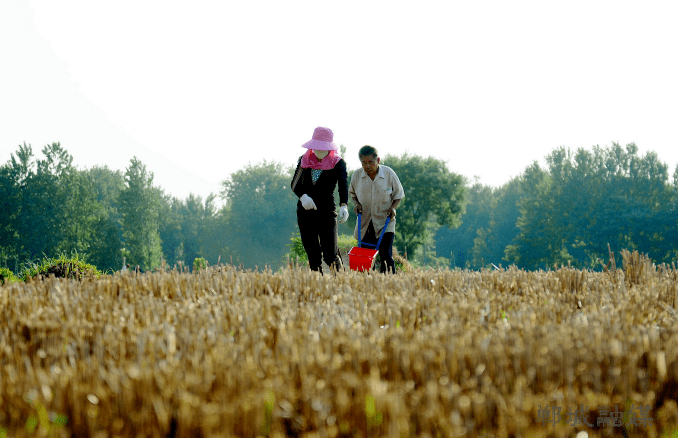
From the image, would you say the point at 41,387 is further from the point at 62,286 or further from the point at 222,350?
the point at 62,286

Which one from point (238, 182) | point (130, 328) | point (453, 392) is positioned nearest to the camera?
point (453, 392)

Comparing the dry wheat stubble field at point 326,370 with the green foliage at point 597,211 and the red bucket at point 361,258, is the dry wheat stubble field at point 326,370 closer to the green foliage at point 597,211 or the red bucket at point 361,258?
the red bucket at point 361,258

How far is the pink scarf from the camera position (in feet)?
23.1

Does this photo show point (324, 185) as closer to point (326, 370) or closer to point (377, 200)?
point (377, 200)

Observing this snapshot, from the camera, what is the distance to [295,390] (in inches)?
61.3

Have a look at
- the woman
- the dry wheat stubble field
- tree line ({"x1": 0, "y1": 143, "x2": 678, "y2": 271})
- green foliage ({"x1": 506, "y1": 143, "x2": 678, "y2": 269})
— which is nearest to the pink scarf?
the woman

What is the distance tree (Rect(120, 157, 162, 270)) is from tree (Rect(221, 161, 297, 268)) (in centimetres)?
1745

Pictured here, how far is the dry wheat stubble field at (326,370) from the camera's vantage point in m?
1.40

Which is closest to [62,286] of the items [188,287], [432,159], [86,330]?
[188,287]

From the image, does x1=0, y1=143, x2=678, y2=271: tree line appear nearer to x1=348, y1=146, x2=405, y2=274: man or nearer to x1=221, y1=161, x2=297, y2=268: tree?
x1=221, y1=161, x2=297, y2=268: tree

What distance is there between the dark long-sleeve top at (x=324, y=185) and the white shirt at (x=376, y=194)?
761 mm

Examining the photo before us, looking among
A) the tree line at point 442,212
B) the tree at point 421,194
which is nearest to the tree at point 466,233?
the tree line at point 442,212

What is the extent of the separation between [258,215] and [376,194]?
74.4 m

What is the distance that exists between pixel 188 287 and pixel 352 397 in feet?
7.54
